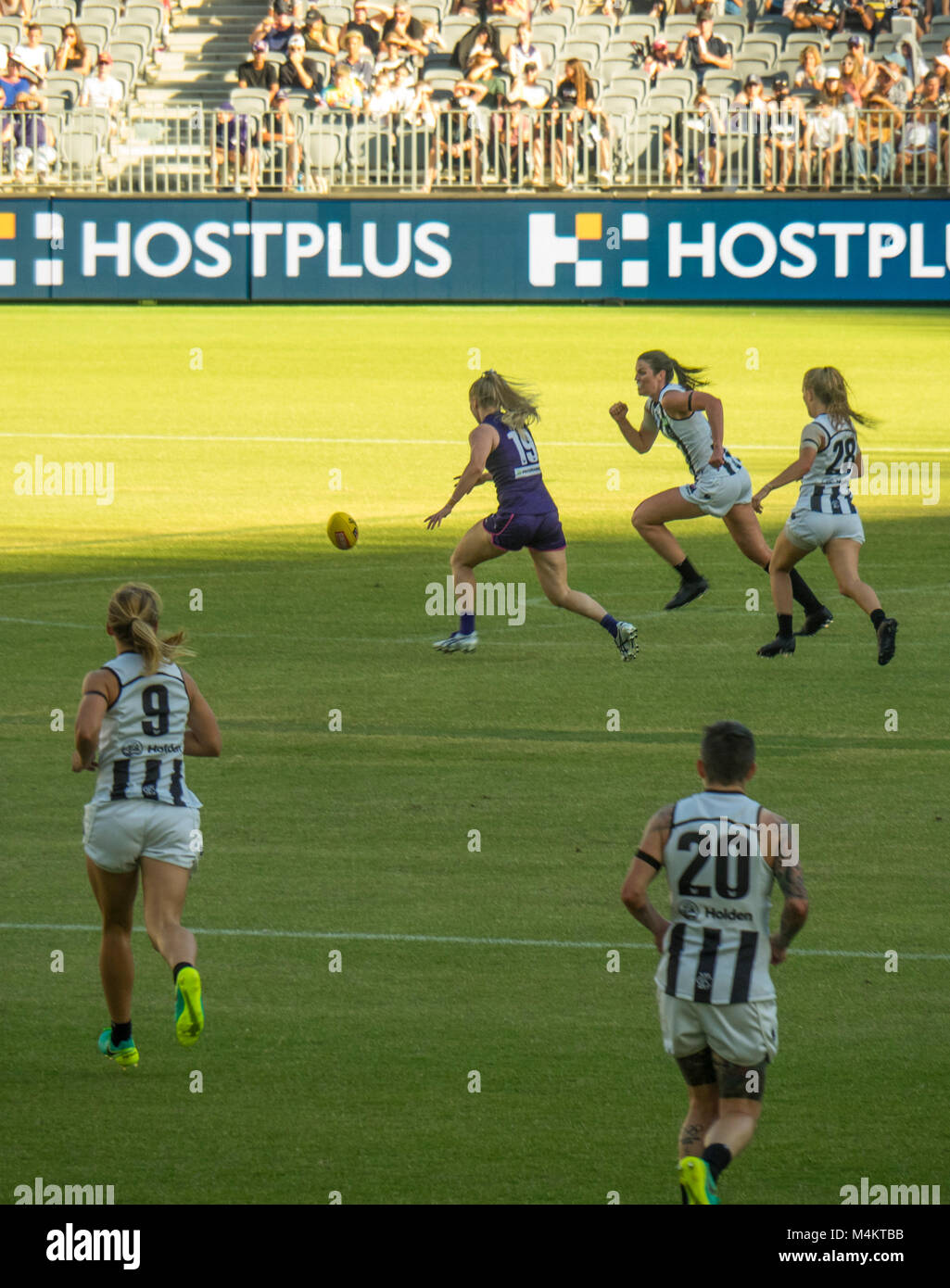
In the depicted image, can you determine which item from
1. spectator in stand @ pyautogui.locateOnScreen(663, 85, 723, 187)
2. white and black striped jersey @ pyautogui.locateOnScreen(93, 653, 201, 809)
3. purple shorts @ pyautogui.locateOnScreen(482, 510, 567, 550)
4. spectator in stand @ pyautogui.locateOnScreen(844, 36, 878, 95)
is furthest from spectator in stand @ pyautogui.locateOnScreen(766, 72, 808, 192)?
white and black striped jersey @ pyautogui.locateOnScreen(93, 653, 201, 809)

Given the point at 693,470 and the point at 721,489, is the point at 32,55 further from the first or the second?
the point at 721,489

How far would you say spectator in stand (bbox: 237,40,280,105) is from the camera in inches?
1639

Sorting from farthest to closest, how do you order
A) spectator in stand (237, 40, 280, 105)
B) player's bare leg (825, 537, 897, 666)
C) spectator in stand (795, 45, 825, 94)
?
spectator in stand (237, 40, 280, 105)
spectator in stand (795, 45, 825, 94)
player's bare leg (825, 537, 897, 666)

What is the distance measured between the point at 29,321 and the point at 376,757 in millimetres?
25759

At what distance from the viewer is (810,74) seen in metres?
38.8

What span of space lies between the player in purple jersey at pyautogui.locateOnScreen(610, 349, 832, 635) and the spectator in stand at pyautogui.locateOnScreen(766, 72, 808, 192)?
20.7 meters

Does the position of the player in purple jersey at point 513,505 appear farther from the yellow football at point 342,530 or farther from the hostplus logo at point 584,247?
the hostplus logo at point 584,247

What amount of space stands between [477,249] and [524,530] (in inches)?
904

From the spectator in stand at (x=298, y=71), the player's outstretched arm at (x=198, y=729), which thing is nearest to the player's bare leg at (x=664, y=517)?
the player's outstretched arm at (x=198, y=729)

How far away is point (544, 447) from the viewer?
2589 cm

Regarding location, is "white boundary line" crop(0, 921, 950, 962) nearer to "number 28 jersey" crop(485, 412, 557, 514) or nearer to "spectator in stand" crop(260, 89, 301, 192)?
"number 28 jersey" crop(485, 412, 557, 514)

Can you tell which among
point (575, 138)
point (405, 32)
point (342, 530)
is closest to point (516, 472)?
point (342, 530)

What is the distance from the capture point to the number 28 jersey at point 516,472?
49.2 feet
